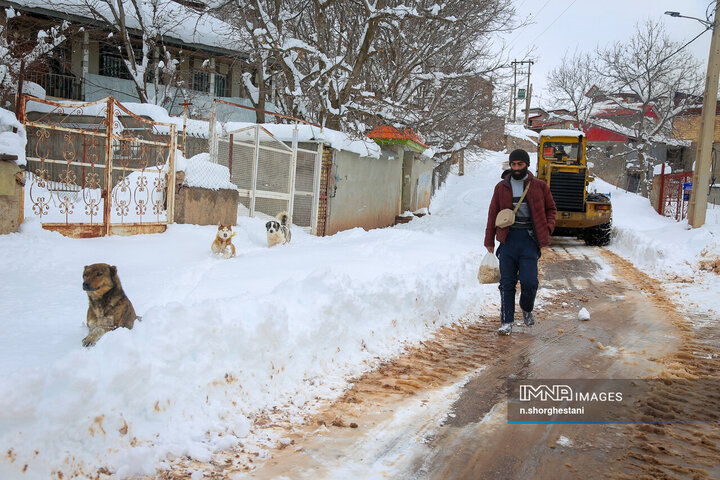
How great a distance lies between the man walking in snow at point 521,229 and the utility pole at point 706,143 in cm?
985

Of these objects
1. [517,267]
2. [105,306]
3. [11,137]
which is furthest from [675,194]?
[105,306]

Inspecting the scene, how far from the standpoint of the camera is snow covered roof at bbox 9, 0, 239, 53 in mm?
18312

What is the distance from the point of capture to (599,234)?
1589cm

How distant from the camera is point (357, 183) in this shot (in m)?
14.9

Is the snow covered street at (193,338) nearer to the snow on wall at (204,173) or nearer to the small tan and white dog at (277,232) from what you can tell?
the small tan and white dog at (277,232)

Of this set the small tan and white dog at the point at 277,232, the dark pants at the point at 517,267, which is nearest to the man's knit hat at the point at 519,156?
the dark pants at the point at 517,267

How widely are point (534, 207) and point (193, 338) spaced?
359 cm

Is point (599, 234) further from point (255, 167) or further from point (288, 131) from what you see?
point (255, 167)

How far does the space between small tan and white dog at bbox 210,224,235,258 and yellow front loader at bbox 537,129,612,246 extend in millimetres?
10712

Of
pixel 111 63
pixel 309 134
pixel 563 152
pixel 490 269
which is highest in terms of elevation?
pixel 111 63

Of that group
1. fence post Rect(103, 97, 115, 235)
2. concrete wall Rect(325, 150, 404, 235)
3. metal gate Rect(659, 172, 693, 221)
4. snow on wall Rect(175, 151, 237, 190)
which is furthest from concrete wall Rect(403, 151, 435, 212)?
fence post Rect(103, 97, 115, 235)

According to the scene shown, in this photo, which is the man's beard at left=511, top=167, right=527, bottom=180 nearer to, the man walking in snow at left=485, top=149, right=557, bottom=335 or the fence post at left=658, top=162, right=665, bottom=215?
the man walking in snow at left=485, top=149, right=557, bottom=335

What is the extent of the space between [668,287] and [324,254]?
5.75m

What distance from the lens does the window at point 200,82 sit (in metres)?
24.1
